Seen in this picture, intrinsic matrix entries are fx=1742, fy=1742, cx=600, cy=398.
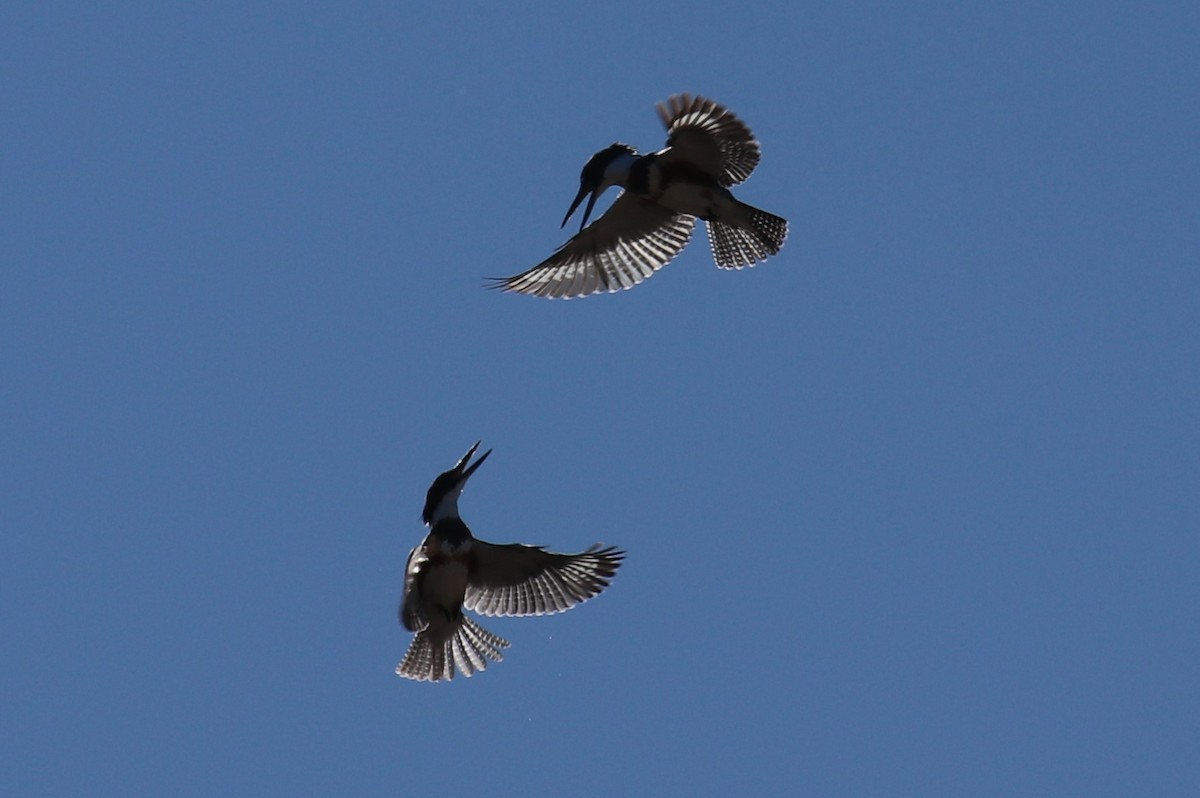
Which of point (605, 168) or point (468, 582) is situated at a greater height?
point (605, 168)

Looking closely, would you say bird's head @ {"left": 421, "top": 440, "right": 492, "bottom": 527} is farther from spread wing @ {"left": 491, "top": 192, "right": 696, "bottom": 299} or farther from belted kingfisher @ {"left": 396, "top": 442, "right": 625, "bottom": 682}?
spread wing @ {"left": 491, "top": 192, "right": 696, "bottom": 299}

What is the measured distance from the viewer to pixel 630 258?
12352 mm

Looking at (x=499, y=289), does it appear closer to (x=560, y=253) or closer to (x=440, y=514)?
(x=560, y=253)

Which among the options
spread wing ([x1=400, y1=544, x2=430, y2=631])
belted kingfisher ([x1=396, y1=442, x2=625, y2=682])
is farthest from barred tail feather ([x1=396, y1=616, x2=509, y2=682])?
spread wing ([x1=400, y1=544, x2=430, y2=631])

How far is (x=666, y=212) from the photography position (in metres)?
12.3

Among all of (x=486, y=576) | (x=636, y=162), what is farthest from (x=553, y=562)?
(x=636, y=162)

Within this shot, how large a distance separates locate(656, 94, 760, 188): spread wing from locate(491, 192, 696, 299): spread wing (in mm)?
626

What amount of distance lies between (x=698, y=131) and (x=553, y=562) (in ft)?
9.66

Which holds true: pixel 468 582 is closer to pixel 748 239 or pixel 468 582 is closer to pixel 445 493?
pixel 445 493

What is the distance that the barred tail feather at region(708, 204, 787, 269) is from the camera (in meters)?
12.1

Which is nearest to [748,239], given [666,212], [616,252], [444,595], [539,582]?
[666,212]

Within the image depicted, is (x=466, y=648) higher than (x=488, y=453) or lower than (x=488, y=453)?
lower

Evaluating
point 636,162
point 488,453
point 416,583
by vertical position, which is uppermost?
point 636,162

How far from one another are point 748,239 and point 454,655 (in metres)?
3.57
